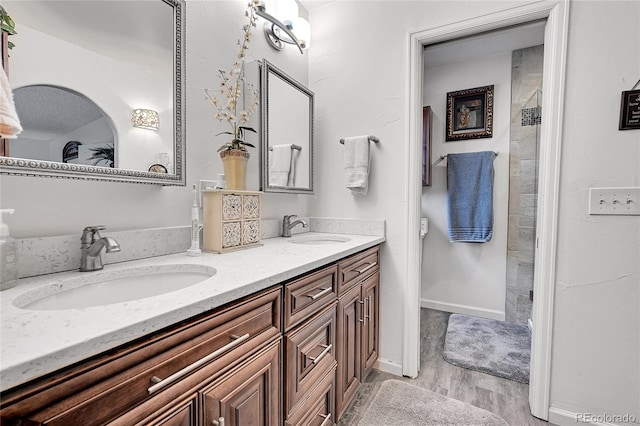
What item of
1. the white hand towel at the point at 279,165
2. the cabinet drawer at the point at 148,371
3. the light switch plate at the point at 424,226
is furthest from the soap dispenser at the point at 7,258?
the light switch plate at the point at 424,226

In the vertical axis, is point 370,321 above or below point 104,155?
below

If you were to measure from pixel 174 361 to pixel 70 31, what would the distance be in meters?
0.99

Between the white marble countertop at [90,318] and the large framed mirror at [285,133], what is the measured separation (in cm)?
88

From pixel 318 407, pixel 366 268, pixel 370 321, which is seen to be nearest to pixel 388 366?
pixel 370 321

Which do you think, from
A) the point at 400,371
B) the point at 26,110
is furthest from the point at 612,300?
the point at 26,110

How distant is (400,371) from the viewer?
1786mm

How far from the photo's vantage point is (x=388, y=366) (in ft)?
5.96

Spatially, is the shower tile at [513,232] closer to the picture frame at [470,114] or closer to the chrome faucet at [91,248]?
the picture frame at [470,114]

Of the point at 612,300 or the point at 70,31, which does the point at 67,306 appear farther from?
the point at 612,300

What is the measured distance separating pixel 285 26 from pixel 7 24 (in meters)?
1.29

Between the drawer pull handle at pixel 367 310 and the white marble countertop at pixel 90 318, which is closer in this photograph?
the white marble countertop at pixel 90 318

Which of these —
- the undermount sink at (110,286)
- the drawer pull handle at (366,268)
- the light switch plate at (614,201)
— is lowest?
the drawer pull handle at (366,268)

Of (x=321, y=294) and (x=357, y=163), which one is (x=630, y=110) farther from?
(x=321, y=294)

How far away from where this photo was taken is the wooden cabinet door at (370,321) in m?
1.57
